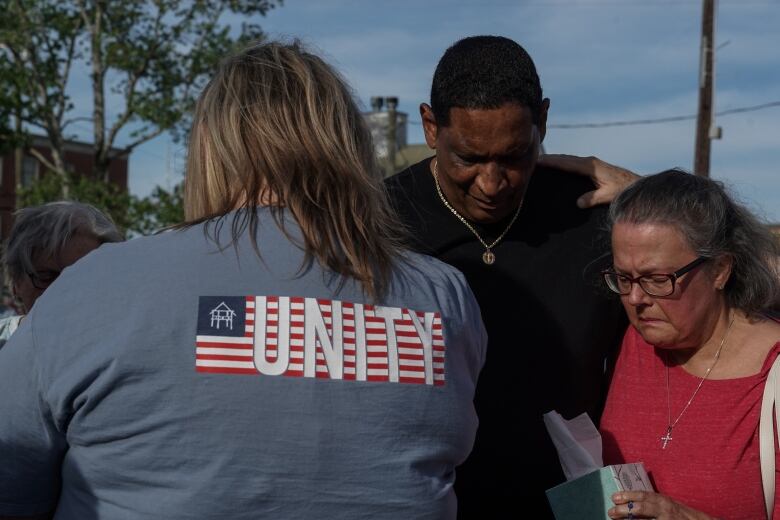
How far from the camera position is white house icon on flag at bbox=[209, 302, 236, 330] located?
5.95ft

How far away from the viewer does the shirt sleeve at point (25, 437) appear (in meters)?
1.83

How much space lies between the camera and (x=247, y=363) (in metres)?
1.82

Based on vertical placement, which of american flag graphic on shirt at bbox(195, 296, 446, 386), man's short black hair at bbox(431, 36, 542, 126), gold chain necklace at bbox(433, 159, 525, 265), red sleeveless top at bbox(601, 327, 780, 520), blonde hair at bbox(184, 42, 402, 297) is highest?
man's short black hair at bbox(431, 36, 542, 126)

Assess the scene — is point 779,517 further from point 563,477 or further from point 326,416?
point 326,416

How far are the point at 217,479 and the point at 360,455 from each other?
0.25 meters

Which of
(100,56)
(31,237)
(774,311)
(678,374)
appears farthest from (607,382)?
(100,56)

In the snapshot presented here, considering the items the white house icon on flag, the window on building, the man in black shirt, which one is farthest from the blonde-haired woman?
the window on building

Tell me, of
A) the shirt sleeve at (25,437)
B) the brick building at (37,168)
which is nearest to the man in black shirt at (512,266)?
the shirt sleeve at (25,437)

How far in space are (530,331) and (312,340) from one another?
1.31 metres

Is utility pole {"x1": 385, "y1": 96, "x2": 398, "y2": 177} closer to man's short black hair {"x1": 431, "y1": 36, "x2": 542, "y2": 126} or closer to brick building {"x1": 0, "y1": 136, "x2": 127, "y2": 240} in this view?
brick building {"x1": 0, "y1": 136, "x2": 127, "y2": 240}

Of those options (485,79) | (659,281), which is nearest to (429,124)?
(485,79)

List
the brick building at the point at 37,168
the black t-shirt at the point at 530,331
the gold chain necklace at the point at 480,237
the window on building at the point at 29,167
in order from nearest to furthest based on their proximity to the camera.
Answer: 1. the black t-shirt at the point at 530,331
2. the gold chain necklace at the point at 480,237
3. the brick building at the point at 37,168
4. the window on building at the point at 29,167

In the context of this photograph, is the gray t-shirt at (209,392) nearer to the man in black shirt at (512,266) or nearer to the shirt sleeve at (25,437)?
the shirt sleeve at (25,437)

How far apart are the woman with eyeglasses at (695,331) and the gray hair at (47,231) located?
2086 millimetres
